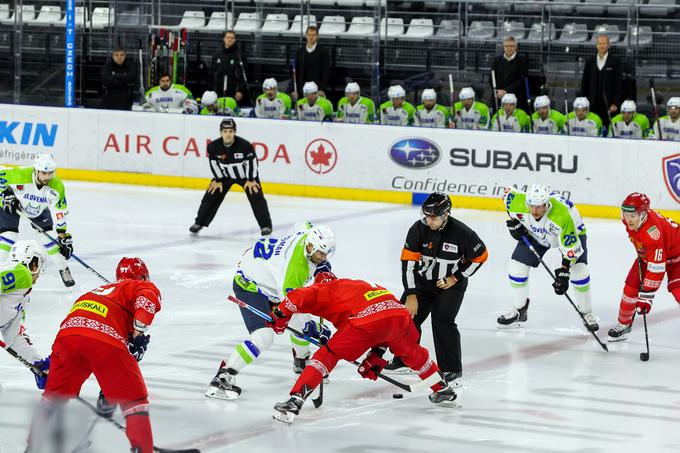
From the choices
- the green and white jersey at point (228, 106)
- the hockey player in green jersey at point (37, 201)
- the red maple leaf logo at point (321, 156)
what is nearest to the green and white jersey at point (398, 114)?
the red maple leaf logo at point (321, 156)

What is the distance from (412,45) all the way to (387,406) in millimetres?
11522

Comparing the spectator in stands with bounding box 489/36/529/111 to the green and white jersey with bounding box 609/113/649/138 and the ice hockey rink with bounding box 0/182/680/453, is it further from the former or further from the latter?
the ice hockey rink with bounding box 0/182/680/453

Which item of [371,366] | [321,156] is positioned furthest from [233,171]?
[371,366]

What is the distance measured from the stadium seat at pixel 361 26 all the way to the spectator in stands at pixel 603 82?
136 inches

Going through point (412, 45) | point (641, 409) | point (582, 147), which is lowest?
point (641, 409)

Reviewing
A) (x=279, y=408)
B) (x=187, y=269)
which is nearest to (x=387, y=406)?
(x=279, y=408)

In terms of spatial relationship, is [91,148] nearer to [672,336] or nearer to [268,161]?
[268,161]

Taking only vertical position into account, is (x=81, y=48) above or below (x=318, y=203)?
above

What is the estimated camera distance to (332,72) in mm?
18656

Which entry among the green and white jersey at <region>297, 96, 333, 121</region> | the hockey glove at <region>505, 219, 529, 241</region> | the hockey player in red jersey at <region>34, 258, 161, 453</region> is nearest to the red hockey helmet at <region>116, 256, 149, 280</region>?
the hockey player in red jersey at <region>34, 258, 161, 453</region>

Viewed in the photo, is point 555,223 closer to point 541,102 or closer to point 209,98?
point 541,102

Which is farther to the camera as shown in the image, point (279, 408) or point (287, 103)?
point (287, 103)

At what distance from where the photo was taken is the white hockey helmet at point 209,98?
17734mm

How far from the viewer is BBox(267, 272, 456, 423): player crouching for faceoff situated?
7.30m
